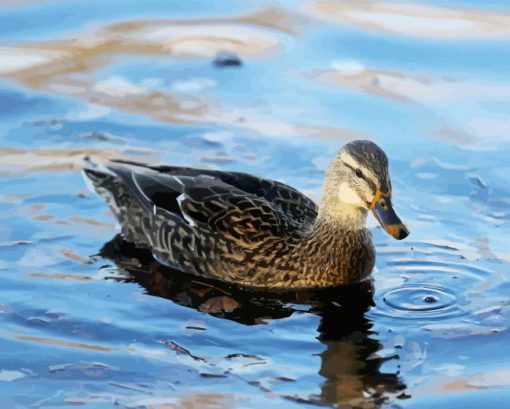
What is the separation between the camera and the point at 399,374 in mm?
7480

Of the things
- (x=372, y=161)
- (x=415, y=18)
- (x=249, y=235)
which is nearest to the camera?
(x=372, y=161)

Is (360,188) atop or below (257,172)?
below

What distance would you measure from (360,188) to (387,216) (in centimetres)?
36

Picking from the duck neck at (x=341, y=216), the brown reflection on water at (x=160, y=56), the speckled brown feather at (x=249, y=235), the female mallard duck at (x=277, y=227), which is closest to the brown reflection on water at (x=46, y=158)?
the brown reflection on water at (x=160, y=56)

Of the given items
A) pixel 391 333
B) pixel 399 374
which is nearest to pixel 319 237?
pixel 391 333

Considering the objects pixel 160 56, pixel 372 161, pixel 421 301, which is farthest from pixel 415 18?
pixel 421 301

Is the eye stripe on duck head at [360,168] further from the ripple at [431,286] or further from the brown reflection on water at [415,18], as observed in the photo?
the brown reflection on water at [415,18]

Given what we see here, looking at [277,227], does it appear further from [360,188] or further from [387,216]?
[387,216]

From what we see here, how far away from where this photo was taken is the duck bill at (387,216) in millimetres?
8297

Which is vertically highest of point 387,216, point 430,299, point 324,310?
point 387,216

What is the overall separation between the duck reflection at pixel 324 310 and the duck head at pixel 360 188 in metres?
0.52

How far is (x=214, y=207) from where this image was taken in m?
9.09

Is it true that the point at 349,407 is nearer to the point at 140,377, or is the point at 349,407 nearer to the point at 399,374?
the point at 399,374

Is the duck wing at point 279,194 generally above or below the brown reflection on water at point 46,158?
below
